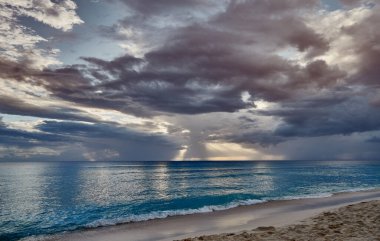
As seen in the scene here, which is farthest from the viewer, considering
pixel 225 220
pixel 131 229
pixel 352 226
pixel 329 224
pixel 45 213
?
pixel 45 213

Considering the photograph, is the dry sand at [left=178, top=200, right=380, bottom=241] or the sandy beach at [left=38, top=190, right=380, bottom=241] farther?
the sandy beach at [left=38, top=190, right=380, bottom=241]

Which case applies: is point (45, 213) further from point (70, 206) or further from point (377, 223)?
point (377, 223)

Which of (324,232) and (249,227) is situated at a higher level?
(324,232)

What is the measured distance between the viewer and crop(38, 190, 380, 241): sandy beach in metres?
15.4

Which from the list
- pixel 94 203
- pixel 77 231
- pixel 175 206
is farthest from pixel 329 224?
pixel 94 203

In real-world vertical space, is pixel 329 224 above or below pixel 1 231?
above

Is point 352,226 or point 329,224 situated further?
point 329,224

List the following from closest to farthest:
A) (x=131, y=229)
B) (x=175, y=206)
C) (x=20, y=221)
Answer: (x=131, y=229)
(x=20, y=221)
(x=175, y=206)

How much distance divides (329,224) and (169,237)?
30.8 ft

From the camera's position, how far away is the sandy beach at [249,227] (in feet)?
50.4

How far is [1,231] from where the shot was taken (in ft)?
78.8

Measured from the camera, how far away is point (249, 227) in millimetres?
19719

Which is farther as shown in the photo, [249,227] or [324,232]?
[249,227]

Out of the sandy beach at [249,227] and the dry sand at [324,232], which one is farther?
the sandy beach at [249,227]
